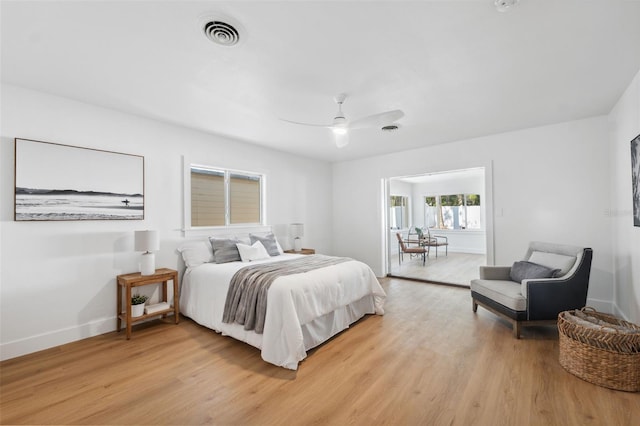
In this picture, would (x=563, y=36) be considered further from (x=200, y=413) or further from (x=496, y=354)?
(x=200, y=413)

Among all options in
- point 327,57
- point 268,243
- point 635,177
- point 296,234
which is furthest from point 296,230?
point 635,177

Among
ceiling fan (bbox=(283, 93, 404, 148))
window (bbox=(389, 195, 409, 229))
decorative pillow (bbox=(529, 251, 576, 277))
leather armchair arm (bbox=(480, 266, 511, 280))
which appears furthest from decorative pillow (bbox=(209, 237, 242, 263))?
window (bbox=(389, 195, 409, 229))

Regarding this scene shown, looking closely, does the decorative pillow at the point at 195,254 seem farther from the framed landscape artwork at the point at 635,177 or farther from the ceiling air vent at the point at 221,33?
the framed landscape artwork at the point at 635,177

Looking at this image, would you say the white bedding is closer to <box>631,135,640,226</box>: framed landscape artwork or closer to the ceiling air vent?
the ceiling air vent

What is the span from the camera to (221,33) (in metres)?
1.95

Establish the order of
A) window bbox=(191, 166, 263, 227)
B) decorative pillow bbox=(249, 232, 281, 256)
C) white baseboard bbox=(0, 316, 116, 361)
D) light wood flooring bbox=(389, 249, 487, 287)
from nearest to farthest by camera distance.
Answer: white baseboard bbox=(0, 316, 116, 361)
window bbox=(191, 166, 263, 227)
decorative pillow bbox=(249, 232, 281, 256)
light wood flooring bbox=(389, 249, 487, 287)

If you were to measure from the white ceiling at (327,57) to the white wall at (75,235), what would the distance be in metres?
0.27

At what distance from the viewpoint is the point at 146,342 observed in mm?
3012

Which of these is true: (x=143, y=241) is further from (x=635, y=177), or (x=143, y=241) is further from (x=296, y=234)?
(x=635, y=177)

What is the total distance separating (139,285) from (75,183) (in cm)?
132

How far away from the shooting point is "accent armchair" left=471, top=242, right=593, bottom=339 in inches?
114

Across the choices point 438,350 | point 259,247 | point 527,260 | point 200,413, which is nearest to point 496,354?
point 438,350

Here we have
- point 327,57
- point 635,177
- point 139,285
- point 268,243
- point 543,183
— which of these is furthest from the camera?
point 268,243

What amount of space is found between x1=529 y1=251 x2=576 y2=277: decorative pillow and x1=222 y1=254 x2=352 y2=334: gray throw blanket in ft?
8.83
